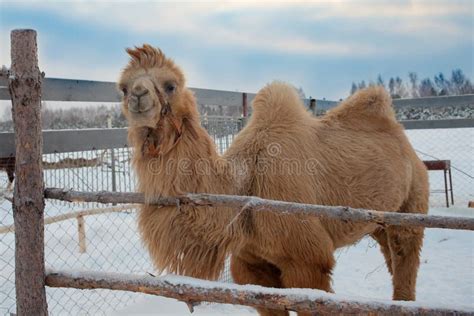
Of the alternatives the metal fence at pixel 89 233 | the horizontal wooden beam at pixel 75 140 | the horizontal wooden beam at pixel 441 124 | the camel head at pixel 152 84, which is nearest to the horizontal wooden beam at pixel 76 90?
the horizontal wooden beam at pixel 75 140

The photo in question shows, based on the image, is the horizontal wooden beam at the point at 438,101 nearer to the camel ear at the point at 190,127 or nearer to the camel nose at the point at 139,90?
the camel ear at the point at 190,127

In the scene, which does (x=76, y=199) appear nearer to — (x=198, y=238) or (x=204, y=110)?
(x=198, y=238)

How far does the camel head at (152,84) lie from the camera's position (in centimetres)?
274

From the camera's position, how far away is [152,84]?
288 centimetres

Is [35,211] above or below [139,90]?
below

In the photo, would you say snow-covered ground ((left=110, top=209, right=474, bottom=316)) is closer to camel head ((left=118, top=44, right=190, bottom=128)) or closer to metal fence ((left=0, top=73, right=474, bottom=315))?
metal fence ((left=0, top=73, right=474, bottom=315))

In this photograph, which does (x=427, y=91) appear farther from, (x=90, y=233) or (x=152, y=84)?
(x=152, y=84)

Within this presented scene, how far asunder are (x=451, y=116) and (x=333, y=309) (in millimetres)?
7702

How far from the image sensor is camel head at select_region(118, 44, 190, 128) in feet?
9.00

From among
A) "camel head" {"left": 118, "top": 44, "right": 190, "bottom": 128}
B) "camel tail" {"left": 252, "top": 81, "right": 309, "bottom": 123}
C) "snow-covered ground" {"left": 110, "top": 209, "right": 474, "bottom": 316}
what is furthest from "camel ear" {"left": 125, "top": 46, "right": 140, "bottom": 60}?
"snow-covered ground" {"left": 110, "top": 209, "right": 474, "bottom": 316}

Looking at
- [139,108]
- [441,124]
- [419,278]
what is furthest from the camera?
[441,124]

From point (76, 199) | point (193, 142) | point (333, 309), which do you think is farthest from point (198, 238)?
point (333, 309)

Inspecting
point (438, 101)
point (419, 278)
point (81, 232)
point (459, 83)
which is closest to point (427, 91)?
point (459, 83)

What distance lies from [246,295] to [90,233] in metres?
6.26
